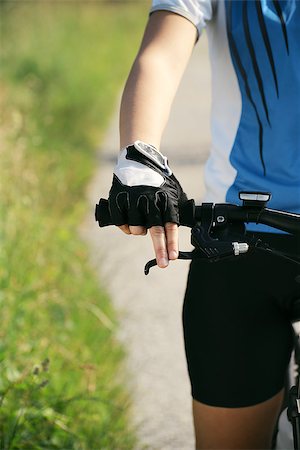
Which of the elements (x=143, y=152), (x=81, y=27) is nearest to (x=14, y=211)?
(x=143, y=152)

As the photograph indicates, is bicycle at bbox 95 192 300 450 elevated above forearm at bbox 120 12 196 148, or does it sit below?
below

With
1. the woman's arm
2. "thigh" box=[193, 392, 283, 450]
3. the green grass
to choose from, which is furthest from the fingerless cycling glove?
the green grass

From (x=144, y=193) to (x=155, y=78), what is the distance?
48 centimetres

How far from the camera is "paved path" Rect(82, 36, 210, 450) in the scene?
367 centimetres

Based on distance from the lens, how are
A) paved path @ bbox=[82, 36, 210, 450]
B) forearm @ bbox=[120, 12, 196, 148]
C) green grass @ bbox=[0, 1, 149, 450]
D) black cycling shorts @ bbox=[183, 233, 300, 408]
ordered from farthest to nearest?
paved path @ bbox=[82, 36, 210, 450] < green grass @ bbox=[0, 1, 149, 450] < black cycling shorts @ bbox=[183, 233, 300, 408] < forearm @ bbox=[120, 12, 196, 148]

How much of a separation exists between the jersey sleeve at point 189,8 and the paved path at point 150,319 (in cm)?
181

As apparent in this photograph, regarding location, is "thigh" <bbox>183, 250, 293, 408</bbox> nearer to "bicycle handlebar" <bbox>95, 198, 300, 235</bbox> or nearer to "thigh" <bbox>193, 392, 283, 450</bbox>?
"thigh" <bbox>193, 392, 283, 450</bbox>

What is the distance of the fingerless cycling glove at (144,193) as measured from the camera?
5.16 feet

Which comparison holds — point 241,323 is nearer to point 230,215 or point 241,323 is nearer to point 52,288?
point 230,215

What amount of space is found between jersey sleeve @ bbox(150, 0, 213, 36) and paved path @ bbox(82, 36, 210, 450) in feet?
5.95

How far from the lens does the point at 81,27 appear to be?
15.4 meters

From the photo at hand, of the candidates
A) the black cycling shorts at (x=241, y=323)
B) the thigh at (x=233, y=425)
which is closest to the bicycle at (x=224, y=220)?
the black cycling shorts at (x=241, y=323)

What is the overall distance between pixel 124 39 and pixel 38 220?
11441mm

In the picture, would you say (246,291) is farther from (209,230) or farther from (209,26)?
(209,26)
